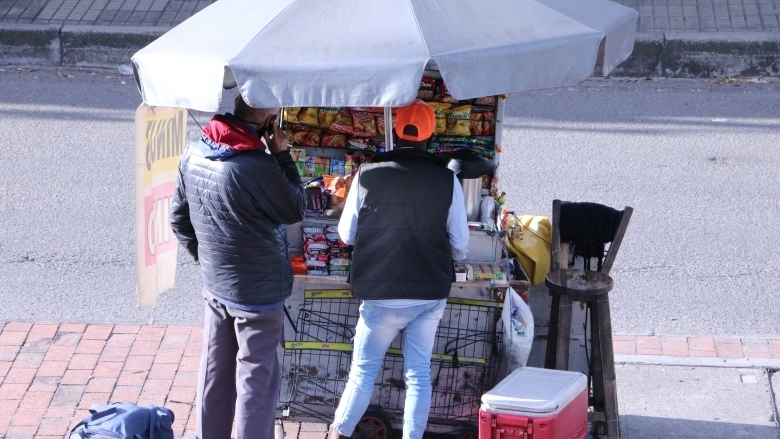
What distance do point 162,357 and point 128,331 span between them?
454 mm

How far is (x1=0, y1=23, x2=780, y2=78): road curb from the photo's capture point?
11.2 m

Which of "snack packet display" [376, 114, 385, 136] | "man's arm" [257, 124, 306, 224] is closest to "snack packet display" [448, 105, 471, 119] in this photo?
"snack packet display" [376, 114, 385, 136]

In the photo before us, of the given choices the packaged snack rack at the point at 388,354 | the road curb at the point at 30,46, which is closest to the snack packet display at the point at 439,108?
the packaged snack rack at the point at 388,354

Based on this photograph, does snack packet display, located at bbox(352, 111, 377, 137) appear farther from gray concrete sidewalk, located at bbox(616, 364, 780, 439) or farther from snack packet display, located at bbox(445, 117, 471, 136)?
gray concrete sidewalk, located at bbox(616, 364, 780, 439)

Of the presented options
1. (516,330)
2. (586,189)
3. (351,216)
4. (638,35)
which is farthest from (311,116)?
(638,35)

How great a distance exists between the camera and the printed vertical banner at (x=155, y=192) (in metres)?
4.58

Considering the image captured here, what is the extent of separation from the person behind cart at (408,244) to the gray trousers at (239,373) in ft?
1.30

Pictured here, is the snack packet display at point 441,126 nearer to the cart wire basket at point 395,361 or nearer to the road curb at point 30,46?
the cart wire basket at point 395,361

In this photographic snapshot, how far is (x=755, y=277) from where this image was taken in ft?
21.7

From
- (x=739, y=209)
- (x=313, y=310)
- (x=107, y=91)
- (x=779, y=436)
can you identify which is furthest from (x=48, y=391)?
(x=107, y=91)

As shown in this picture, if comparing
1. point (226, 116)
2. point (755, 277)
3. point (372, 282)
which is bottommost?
point (755, 277)

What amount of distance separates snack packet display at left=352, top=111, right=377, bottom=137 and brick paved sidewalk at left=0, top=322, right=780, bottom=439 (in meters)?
1.54

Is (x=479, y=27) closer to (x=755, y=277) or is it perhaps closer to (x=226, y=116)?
(x=226, y=116)

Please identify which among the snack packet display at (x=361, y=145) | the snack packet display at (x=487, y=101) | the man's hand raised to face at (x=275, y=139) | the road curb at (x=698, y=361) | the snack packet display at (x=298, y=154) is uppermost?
the snack packet display at (x=487, y=101)
